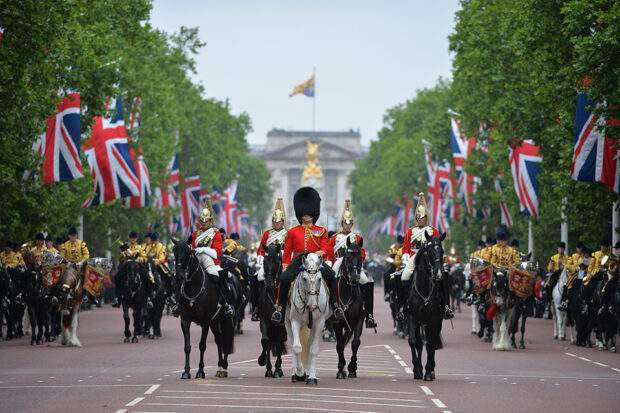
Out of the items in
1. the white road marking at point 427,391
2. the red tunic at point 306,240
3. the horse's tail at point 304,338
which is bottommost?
the white road marking at point 427,391

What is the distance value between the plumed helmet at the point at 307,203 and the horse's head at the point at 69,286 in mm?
9693

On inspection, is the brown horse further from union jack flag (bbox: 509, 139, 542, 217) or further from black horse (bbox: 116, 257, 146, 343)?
union jack flag (bbox: 509, 139, 542, 217)

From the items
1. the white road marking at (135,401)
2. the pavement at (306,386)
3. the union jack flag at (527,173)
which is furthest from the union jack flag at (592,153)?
the white road marking at (135,401)

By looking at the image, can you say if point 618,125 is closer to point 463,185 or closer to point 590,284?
point 590,284

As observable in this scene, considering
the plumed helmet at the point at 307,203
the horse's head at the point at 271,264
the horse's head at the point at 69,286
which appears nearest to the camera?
the horse's head at the point at 271,264

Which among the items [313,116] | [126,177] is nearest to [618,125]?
[126,177]

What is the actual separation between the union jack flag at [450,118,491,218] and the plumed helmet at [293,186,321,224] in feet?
117

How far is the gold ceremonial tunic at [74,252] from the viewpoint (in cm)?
2794

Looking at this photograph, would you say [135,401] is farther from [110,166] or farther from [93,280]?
[110,166]

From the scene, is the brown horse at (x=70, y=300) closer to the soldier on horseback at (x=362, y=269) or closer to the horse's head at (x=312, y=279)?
the soldier on horseback at (x=362, y=269)

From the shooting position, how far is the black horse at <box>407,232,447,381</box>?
19125mm

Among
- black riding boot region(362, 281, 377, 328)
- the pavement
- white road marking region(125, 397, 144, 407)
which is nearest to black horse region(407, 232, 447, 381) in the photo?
the pavement

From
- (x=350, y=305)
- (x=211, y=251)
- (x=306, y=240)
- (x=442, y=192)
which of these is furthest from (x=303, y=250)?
(x=442, y=192)

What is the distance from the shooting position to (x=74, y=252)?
28.0 meters
